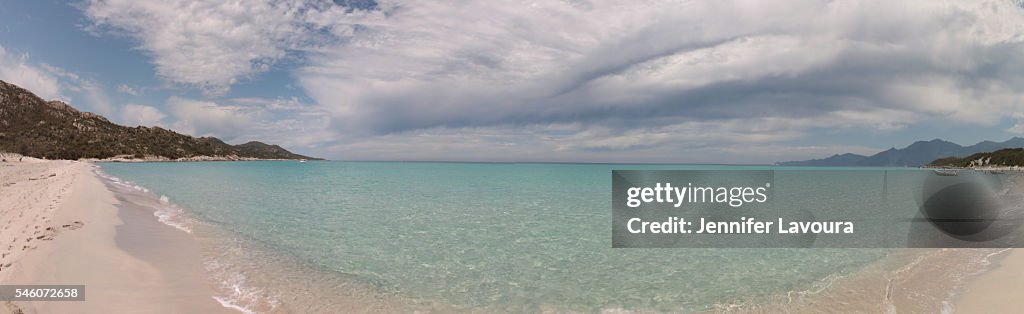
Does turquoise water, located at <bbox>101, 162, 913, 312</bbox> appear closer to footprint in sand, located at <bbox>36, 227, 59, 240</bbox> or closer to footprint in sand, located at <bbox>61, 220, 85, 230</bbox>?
footprint in sand, located at <bbox>61, 220, 85, 230</bbox>

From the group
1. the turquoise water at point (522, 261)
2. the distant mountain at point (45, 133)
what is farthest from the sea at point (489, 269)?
the distant mountain at point (45, 133)

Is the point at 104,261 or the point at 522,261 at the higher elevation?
the point at 104,261

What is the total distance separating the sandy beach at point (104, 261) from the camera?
30.0ft

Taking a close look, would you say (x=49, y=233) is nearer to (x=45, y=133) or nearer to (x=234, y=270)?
(x=234, y=270)

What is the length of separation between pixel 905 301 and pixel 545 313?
31.4ft

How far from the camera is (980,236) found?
840 inches

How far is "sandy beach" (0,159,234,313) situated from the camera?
360 inches

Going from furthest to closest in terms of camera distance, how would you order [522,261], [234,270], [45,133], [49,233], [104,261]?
[45,133] < [49,233] < [522,261] < [234,270] < [104,261]

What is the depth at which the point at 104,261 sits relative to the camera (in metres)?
12.2

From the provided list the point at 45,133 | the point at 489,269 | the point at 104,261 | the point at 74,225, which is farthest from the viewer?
the point at 45,133

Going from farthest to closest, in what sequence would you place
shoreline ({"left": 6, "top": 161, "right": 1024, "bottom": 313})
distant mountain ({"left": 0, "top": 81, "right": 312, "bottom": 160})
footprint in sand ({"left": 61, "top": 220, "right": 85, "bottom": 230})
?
distant mountain ({"left": 0, "top": 81, "right": 312, "bottom": 160}), footprint in sand ({"left": 61, "top": 220, "right": 85, "bottom": 230}), shoreline ({"left": 6, "top": 161, "right": 1024, "bottom": 313})

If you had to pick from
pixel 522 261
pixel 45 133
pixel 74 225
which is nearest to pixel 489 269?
pixel 522 261

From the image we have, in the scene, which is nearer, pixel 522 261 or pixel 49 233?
pixel 522 261

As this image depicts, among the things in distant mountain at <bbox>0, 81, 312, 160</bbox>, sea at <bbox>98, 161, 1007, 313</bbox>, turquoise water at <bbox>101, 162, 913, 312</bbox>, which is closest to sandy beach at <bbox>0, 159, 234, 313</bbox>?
sea at <bbox>98, 161, 1007, 313</bbox>
